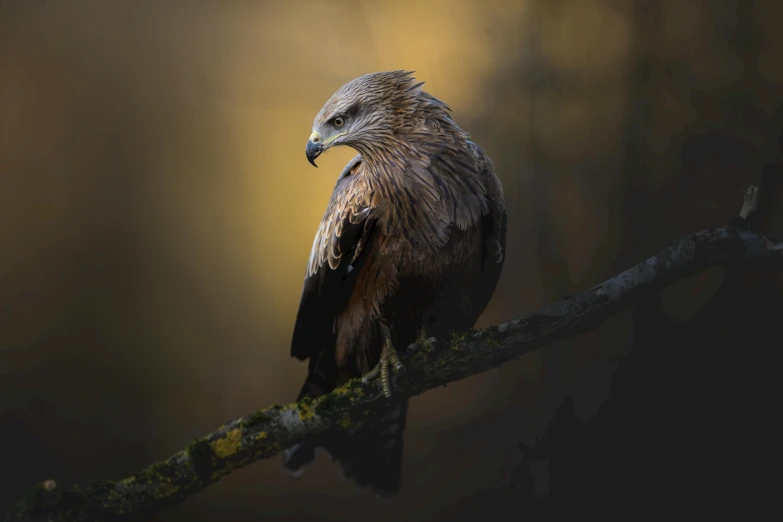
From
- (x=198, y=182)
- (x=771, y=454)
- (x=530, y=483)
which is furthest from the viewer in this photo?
(x=198, y=182)

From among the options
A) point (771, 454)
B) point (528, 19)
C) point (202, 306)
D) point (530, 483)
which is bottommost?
point (771, 454)

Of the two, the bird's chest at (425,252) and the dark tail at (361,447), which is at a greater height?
the bird's chest at (425,252)

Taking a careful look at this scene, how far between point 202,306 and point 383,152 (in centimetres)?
105

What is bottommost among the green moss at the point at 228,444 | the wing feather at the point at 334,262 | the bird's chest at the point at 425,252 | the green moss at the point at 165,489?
the green moss at the point at 165,489

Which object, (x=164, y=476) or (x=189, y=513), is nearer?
(x=164, y=476)

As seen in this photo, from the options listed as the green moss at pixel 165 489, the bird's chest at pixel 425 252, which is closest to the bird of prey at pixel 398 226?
the bird's chest at pixel 425 252

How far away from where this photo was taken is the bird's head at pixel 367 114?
61.9 inches

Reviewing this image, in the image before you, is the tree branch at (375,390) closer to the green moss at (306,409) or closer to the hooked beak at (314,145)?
the green moss at (306,409)

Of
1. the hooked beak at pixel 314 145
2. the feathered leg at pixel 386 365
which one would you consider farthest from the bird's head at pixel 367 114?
the feathered leg at pixel 386 365

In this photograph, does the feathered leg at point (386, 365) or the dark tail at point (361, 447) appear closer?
the feathered leg at point (386, 365)

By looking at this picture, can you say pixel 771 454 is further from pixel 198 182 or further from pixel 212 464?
pixel 198 182

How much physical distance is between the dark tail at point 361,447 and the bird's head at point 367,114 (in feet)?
2.16

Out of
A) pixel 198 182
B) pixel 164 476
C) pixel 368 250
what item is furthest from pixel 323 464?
pixel 198 182

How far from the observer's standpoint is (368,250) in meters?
1.58
